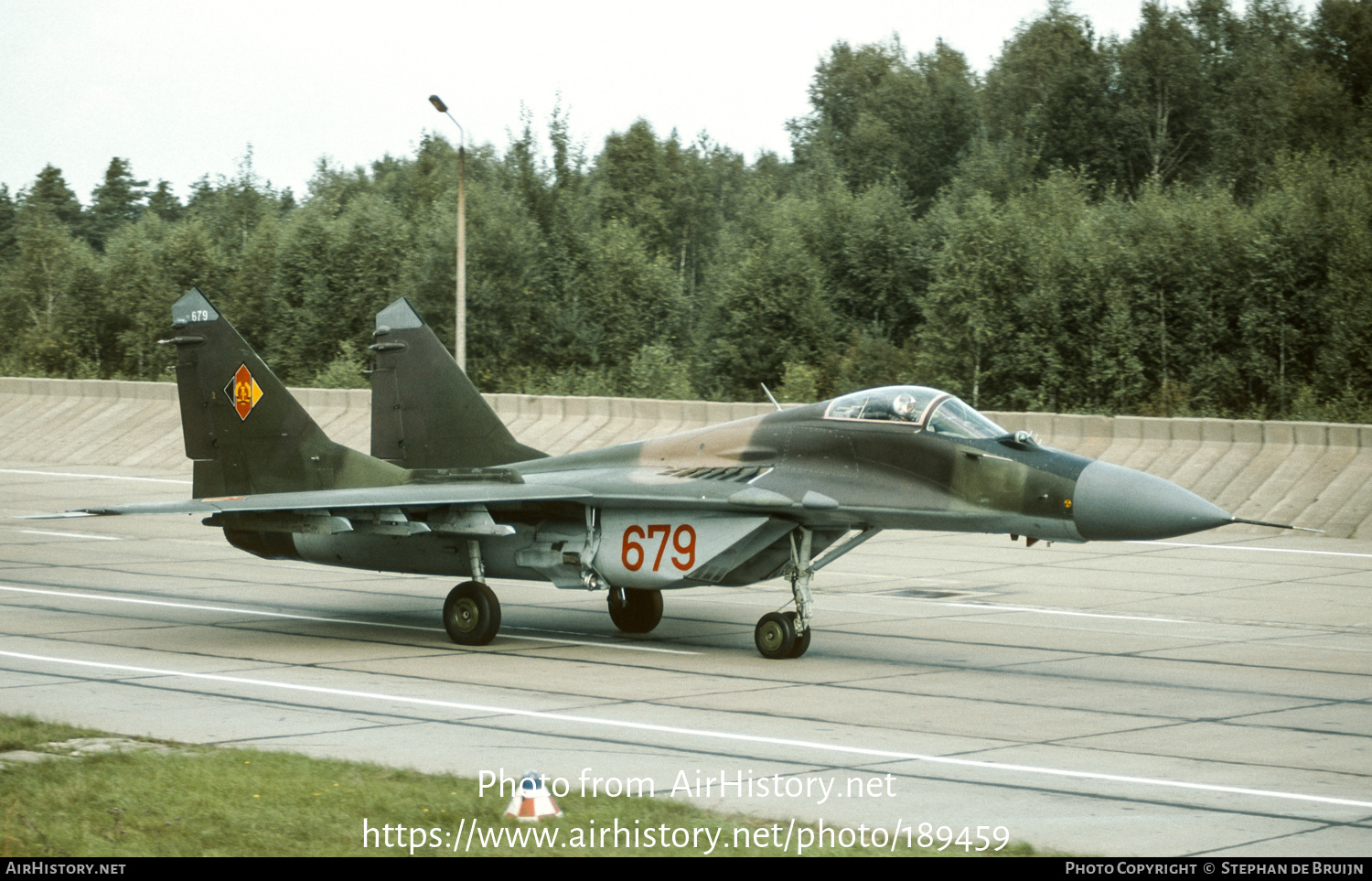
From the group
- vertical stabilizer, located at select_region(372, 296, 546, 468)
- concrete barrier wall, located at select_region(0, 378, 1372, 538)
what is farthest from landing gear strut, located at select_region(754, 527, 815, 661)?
concrete barrier wall, located at select_region(0, 378, 1372, 538)

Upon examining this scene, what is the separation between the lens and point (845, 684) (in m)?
13.5

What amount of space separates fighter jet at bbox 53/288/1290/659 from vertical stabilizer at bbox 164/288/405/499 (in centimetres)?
2

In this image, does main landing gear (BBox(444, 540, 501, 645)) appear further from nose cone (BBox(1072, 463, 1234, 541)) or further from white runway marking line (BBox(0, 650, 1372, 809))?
nose cone (BBox(1072, 463, 1234, 541))

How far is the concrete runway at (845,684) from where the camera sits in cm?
937

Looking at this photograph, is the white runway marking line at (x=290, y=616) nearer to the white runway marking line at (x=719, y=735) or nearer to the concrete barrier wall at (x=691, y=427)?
the white runway marking line at (x=719, y=735)

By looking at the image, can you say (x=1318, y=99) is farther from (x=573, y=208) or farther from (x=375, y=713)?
(x=375, y=713)

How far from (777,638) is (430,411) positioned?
539cm

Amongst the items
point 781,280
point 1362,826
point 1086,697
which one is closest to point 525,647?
point 1086,697

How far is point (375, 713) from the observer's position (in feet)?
39.2

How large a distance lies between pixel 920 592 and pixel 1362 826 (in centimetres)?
1187

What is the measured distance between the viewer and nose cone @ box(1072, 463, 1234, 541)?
1285cm

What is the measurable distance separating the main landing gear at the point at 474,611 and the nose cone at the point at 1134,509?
602cm

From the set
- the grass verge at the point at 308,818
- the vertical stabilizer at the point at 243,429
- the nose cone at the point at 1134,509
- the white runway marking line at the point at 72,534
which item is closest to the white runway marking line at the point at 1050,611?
the nose cone at the point at 1134,509

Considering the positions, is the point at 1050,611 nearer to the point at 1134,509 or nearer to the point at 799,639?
the point at 799,639
